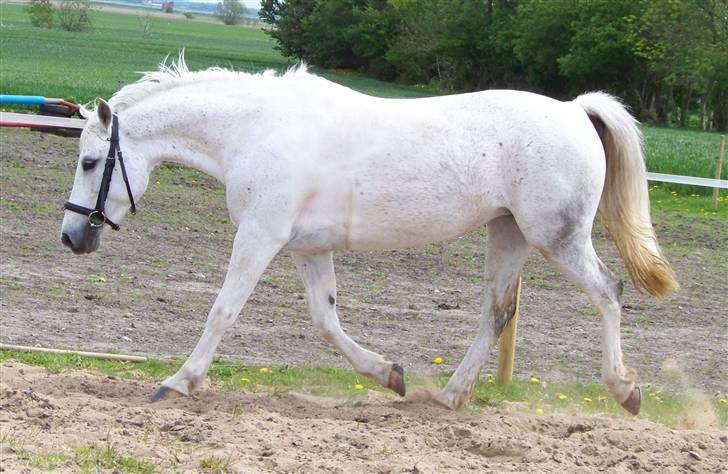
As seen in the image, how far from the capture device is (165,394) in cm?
600

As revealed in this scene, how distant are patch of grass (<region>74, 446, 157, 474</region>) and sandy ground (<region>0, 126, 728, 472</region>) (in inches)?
5.3

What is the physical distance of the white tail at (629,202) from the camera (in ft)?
21.3

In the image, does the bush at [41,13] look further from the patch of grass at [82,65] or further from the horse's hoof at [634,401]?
the horse's hoof at [634,401]

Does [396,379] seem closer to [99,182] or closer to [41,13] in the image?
[99,182]

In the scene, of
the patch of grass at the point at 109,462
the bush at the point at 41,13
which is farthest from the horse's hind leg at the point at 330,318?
the bush at the point at 41,13

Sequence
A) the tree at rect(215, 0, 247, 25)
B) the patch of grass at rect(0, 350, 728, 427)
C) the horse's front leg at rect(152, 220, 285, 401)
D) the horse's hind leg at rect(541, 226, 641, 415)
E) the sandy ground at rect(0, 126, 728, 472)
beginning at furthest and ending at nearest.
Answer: the tree at rect(215, 0, 247, 25), the patch of grass at rect(0, 350, 728, 427), the horse's hind leg at rect(541, 226, 641, 415), the horse's front leg at rect(152, 220, 285, 401), the sandy ground at rect(0, 126, 728, 472)

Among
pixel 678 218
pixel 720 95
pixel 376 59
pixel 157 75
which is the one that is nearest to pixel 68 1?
pixel 376 59

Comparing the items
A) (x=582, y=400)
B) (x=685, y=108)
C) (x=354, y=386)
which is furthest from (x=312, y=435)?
(x=685, y=108)

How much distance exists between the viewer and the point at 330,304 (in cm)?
648

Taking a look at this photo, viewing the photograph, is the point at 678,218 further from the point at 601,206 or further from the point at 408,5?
the point at 408,5

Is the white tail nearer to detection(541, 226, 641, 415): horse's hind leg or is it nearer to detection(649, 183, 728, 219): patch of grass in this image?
detection(541, 226, 641, 415): horse's hind leg

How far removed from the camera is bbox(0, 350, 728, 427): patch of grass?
6.78 meters

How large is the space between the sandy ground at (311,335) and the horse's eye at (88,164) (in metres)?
1.21

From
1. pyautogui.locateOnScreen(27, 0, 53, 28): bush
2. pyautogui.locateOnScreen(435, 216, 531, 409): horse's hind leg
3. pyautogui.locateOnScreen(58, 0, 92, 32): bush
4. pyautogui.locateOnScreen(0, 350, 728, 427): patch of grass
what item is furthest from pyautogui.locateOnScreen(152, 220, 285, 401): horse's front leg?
pyautogui.locateOnScreen(58, 0, 92, 32): bush
